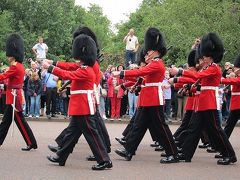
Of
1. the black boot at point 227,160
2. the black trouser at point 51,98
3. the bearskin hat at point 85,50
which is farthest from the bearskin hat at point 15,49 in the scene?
the black trouser at point 51,98

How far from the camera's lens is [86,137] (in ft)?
27.4

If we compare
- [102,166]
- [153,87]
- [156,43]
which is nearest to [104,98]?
[156,43]

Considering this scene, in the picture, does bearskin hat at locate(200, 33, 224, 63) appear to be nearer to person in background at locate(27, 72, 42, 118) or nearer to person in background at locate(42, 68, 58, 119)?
person in background at locate(27, 72, 42, 118)

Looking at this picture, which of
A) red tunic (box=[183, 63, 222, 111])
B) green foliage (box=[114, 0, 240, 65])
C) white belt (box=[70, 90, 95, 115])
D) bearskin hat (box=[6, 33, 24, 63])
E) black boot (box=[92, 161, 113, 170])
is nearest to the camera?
black boot (box=[92, 161, 113, 170])

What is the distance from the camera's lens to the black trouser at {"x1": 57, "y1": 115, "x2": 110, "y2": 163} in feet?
27.1

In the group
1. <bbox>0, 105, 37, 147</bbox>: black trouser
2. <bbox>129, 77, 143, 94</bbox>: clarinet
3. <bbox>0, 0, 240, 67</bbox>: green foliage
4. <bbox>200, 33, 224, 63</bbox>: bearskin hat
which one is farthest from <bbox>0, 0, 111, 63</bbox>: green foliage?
<bbox>200, 33, 224, 63</bbox>: bearskin hat

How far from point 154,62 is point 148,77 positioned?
0.29 m

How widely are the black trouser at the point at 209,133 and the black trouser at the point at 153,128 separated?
10.7 inches

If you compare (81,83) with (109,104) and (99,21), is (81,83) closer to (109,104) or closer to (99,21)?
(109,104)

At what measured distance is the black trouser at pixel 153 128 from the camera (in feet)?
30.0

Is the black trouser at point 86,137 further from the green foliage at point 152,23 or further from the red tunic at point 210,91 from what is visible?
the green foliage at point 152,23

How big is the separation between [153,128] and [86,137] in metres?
1.31

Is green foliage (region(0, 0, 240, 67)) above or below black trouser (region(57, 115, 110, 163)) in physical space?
above

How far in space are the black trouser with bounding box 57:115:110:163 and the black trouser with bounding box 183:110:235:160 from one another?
5.14 ft
